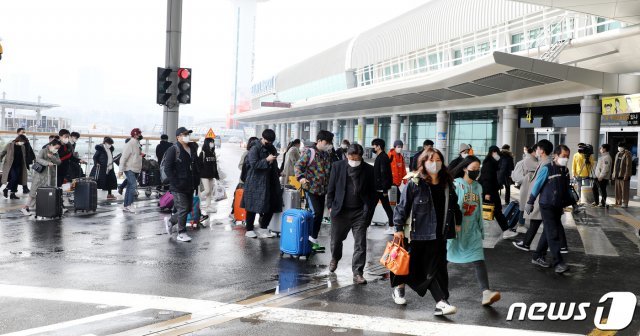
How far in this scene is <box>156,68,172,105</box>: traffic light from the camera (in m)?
17.0

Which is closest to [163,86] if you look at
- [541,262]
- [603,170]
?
[541,262]

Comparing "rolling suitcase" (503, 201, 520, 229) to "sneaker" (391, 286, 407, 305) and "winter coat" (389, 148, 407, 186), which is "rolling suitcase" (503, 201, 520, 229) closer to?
"winter coat" (389, 148, 407, 186)

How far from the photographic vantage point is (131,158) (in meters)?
15.7

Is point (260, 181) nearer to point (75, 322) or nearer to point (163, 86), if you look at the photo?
point (75, 322)

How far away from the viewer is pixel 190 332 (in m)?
5.80

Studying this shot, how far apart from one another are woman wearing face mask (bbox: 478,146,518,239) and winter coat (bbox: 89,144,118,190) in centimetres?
964

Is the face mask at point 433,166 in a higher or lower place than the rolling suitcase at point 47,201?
higher

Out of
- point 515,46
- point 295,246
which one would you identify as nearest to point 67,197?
point 295,246

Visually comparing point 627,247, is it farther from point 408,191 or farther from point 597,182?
point 597,182

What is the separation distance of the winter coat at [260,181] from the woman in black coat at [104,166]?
23.7ft

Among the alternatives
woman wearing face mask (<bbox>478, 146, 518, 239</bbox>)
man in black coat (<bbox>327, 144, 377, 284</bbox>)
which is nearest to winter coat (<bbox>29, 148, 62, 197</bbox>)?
man in black coat (<bbox>327, 144, 377, 284</bbox>)

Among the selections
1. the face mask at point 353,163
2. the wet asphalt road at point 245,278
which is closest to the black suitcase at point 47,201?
the wet asphalt road at point 245,278

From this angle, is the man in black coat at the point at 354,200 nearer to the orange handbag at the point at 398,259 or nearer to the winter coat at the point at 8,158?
the orange handbag at the point at 398,259

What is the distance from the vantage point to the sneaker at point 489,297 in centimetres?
696
